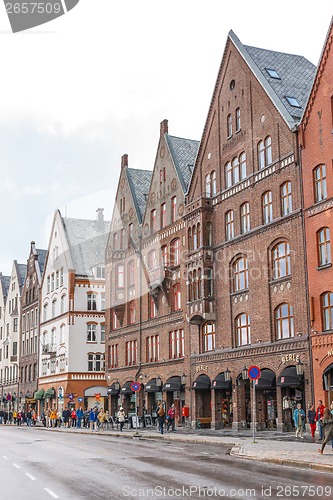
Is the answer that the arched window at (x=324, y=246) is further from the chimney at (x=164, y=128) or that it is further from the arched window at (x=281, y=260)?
the chimney at (x=164, y=128)

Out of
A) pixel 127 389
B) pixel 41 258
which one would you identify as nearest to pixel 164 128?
pixel 127 389

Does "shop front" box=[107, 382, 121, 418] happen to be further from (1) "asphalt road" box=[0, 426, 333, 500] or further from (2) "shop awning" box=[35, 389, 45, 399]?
(1) "asphalt road" box=[0, 426, 333, 500]

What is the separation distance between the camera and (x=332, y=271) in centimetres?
3434

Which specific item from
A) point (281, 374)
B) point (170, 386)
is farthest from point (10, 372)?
point (281, 374)

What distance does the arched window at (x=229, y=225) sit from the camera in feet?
144

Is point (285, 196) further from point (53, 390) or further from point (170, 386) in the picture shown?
point (53, 390)

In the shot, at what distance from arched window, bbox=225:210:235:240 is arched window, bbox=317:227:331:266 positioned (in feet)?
29.3

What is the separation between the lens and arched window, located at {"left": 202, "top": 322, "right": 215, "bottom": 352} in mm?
45469

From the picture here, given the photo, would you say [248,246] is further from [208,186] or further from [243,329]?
[208,186]

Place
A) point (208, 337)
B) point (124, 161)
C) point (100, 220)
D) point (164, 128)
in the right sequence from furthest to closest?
point (100, 220)
point (124, 161)
point (164, 128)
point (208, 337)

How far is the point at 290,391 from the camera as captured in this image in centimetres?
3719

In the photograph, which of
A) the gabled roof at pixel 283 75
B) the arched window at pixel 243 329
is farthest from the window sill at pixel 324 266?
the gabled roof at pixel 283 75

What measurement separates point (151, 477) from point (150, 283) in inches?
1495

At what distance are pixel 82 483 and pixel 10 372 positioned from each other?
86546mm
